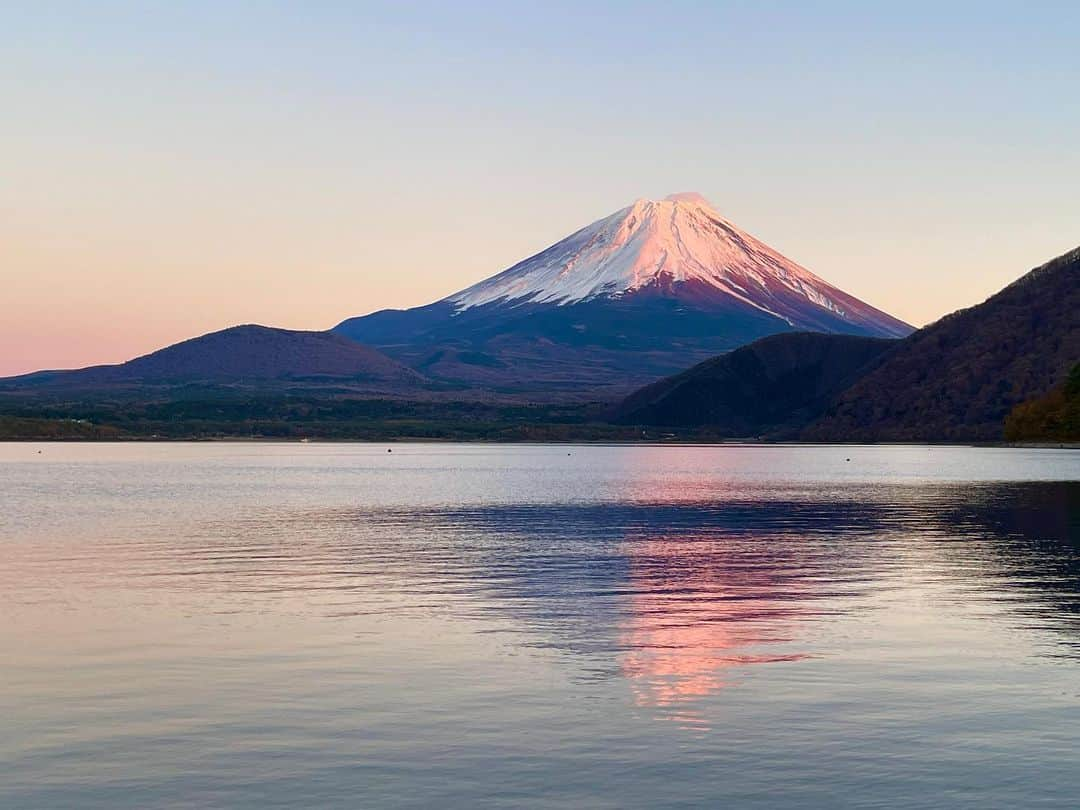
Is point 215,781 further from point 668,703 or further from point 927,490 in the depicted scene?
point 927,490

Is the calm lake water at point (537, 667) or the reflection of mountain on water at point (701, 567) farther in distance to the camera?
the reflection of mountain on water at point (701, 567)

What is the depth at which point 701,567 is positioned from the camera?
5091 cm

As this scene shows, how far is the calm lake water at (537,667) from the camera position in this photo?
20031 millimetres

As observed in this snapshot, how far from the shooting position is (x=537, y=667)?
2897 centimetres

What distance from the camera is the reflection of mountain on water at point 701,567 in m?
32.1

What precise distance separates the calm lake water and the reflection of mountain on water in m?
0.23

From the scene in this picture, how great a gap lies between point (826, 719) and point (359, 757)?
317 inches

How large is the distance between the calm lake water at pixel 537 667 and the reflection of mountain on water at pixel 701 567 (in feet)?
0.75

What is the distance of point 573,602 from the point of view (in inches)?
1576

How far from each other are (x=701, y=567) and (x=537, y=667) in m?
22.7

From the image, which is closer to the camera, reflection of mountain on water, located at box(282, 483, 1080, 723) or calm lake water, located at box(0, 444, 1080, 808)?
calm lake water, located at box(0, 444, 1080, 808)

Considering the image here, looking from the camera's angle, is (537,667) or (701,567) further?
(701,567)

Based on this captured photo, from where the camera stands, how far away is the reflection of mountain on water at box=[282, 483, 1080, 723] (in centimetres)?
3212

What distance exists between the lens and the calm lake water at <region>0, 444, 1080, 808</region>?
20031 millimetres
